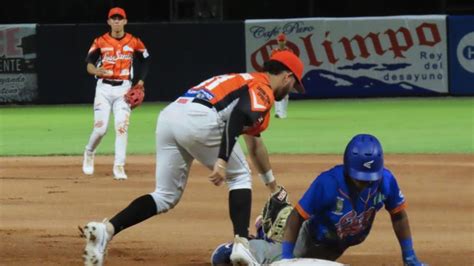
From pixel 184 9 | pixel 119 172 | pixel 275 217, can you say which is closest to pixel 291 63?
pixel 275 217

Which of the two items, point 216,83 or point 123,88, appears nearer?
point 216,83

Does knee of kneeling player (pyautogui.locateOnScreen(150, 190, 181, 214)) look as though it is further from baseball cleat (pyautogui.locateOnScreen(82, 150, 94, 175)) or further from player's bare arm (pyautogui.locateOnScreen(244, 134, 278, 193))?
baseball cleat (pyautogui.locateOnScreen(82, 150, 94, 175))

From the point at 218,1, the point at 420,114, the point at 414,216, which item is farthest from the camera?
the point at 218,1

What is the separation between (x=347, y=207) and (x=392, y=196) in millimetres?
261

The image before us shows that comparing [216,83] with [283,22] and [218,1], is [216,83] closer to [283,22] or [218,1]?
[283,22]

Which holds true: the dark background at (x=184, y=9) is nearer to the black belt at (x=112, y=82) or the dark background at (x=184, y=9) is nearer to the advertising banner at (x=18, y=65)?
the advertising banner at (x=18, y=65)

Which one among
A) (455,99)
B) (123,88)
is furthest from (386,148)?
(455,99)

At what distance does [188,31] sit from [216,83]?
19.1 metres

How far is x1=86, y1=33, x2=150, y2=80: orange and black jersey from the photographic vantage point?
12812 mm

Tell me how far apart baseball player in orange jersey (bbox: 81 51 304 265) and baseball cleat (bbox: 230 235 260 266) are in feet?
0.79

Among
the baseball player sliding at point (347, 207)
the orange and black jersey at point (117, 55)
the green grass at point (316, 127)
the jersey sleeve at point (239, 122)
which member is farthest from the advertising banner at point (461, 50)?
the baseball player sliding at point (347, 207)

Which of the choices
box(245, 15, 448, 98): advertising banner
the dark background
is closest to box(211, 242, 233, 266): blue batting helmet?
box(245, 15, 448, 98): advertising banner

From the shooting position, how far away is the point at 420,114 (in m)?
21.9

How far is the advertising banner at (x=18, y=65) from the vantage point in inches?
1022
